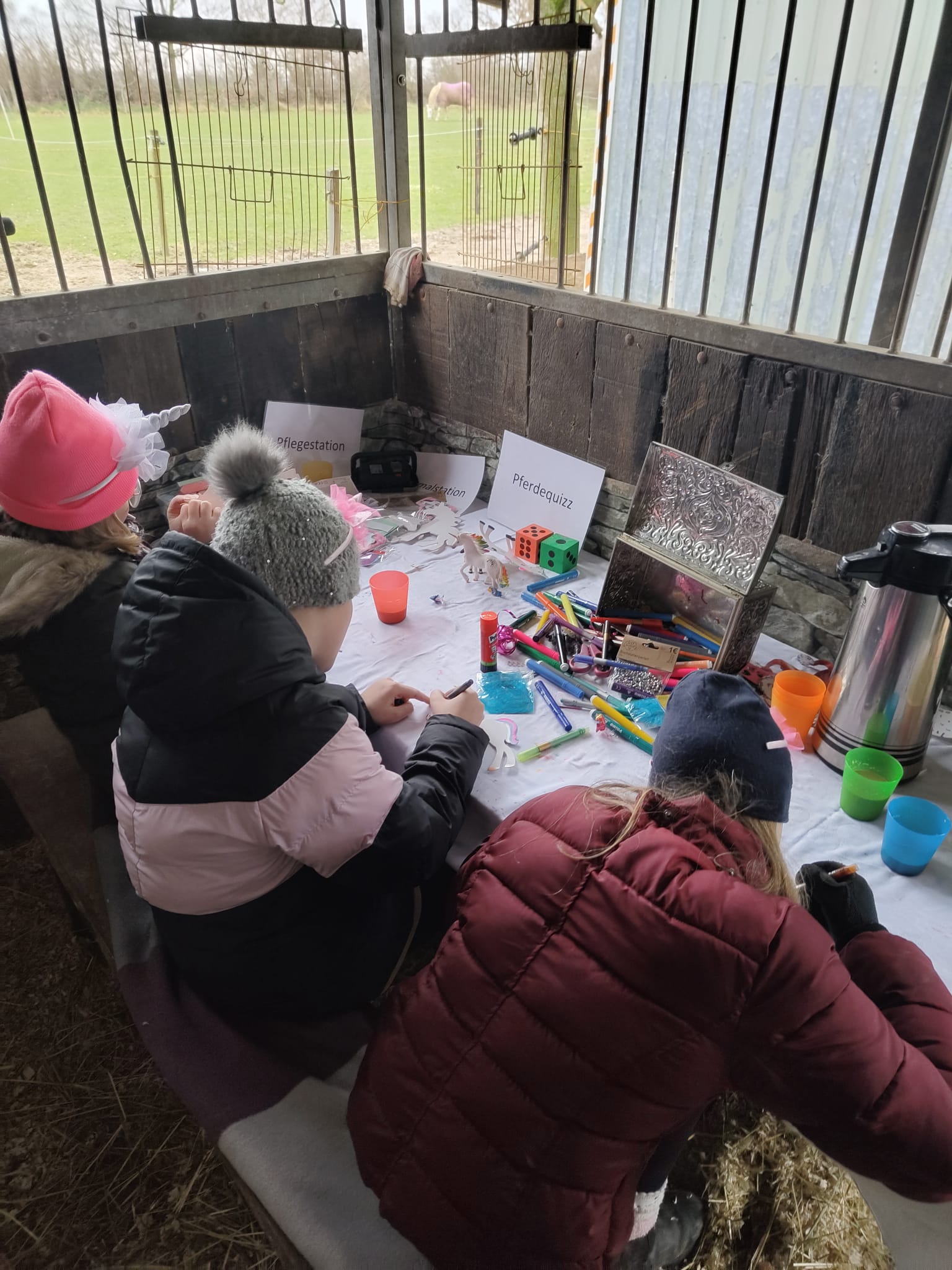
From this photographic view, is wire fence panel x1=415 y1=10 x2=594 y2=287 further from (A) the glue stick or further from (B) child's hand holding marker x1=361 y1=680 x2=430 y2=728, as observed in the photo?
(B) child's hand holding marker x1=361 y1=680 x2=430 y2=728

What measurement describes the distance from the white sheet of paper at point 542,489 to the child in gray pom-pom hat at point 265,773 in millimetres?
857

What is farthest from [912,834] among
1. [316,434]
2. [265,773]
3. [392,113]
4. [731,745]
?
[392,113]

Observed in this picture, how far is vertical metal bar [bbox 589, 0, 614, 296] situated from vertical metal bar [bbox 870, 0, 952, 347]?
622 mm

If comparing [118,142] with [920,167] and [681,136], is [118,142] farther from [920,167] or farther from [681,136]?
[920,167]

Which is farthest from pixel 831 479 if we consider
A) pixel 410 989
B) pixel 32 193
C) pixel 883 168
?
pixel 32 193

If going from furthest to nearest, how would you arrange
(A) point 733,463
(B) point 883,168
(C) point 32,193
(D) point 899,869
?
(C) point 32,193, (B) point 883,168, (A) point 733,463, (D) point 899,869

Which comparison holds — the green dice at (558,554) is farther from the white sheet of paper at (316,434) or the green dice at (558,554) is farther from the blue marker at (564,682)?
the white sheet of paper at (316,434)

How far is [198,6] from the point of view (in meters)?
1.81

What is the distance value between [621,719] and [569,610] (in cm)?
36

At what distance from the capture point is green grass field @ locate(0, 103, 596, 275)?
1.93m

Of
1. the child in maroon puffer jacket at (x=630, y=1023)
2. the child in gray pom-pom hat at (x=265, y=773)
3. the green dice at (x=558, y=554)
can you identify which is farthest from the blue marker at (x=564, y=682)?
the child in maroon puffer jacket at (x=630, y=1023)

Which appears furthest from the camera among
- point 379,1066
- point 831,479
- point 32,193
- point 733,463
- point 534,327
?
point 32,193

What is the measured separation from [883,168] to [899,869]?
1609 mm

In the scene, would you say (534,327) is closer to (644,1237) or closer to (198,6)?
(198,6)
